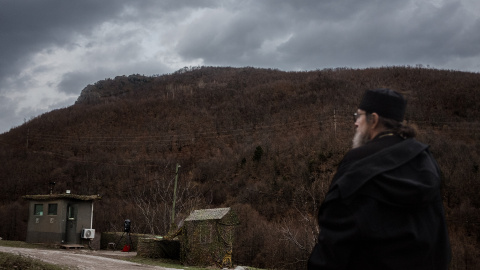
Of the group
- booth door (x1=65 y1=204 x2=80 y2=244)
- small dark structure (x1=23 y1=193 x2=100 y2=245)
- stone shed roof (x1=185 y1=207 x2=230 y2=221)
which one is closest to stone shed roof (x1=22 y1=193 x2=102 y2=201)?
small dark structure (x1=23 y1=193 x2=100 y2=245)

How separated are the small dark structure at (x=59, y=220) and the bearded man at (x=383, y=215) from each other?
23051 mm

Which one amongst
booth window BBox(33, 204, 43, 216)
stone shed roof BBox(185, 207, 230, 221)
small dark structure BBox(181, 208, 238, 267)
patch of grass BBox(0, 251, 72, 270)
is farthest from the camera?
booth window BBox(33, 204, 43, 216)

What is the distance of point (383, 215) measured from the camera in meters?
2.48

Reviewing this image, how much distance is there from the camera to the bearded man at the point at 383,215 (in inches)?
96.3

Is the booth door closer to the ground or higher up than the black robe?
closer to the ground

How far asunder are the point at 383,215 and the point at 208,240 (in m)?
13.8

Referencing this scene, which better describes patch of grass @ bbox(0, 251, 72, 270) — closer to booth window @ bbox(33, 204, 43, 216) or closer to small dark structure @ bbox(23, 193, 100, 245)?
small dark structure @ bbox(23, 193, 100, 245)

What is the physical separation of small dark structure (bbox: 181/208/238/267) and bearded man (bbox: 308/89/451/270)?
1344cm

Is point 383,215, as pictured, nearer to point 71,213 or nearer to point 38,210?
point 71,213

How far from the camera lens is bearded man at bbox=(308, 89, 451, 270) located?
245 cm

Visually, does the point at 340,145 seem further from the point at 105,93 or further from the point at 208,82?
the point at 105,93

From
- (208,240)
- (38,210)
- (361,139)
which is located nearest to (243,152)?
(38,210)

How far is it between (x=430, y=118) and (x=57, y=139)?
48028mm

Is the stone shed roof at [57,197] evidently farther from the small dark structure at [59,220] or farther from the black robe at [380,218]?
the black robe at [380,218]
